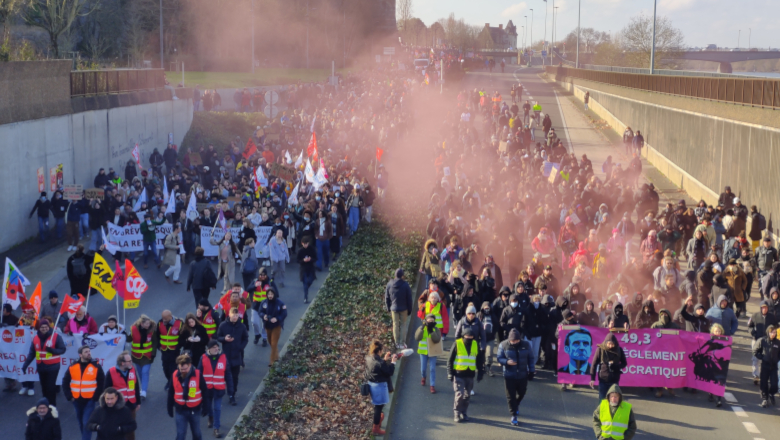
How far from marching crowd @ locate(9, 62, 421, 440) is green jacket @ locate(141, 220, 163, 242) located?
3cm

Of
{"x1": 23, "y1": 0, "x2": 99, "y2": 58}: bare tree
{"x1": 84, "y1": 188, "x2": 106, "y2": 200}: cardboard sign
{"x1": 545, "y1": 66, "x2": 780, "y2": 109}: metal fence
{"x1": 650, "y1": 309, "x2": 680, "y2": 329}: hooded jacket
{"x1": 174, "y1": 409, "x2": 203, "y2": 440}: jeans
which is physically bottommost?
{"x1": 174, "y1": 409, "x2": 203, "y2": 440}: jeans

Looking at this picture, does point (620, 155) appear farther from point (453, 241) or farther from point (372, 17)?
point (372, 17)

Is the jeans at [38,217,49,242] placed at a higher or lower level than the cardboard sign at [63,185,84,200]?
lower

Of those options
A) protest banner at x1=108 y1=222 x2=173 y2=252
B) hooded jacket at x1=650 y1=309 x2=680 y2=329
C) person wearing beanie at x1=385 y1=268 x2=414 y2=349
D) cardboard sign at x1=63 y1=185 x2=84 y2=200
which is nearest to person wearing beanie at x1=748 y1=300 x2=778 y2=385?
hooded jacket at x1=650 y1=309 x2=680 y2=329

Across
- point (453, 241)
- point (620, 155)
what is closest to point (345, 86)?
point (620, 155)

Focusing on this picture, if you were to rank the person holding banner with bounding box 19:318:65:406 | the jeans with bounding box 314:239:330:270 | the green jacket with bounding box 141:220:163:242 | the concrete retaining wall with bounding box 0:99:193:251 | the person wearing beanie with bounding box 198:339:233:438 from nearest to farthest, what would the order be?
the person wearing beanie with bounding box 198:339:233:438, the person holding banner with bounding box 19:318:65:406, the green jacket with bounding box 141:220:163:242, the jeans with bounding box 314:239:330:270, the concrete retaining wall with bounding box 0:99:193:251

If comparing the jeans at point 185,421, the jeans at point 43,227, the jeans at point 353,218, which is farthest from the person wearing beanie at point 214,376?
the jeans at point 43,227

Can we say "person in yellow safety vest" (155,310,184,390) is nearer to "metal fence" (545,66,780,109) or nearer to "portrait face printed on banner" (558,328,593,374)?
"portrait face printed on banner" (558,328,593,374)

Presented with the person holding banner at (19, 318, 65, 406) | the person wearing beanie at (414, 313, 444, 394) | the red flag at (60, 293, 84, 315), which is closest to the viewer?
the person holding banner at (19, 318, 65, 406)

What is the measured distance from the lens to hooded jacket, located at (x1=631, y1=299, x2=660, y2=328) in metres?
12.7

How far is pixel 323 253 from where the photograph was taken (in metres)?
20.0

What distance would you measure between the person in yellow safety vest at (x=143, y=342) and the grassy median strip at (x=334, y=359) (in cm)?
172

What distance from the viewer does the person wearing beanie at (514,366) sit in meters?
11.1

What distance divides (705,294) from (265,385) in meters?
8.07
